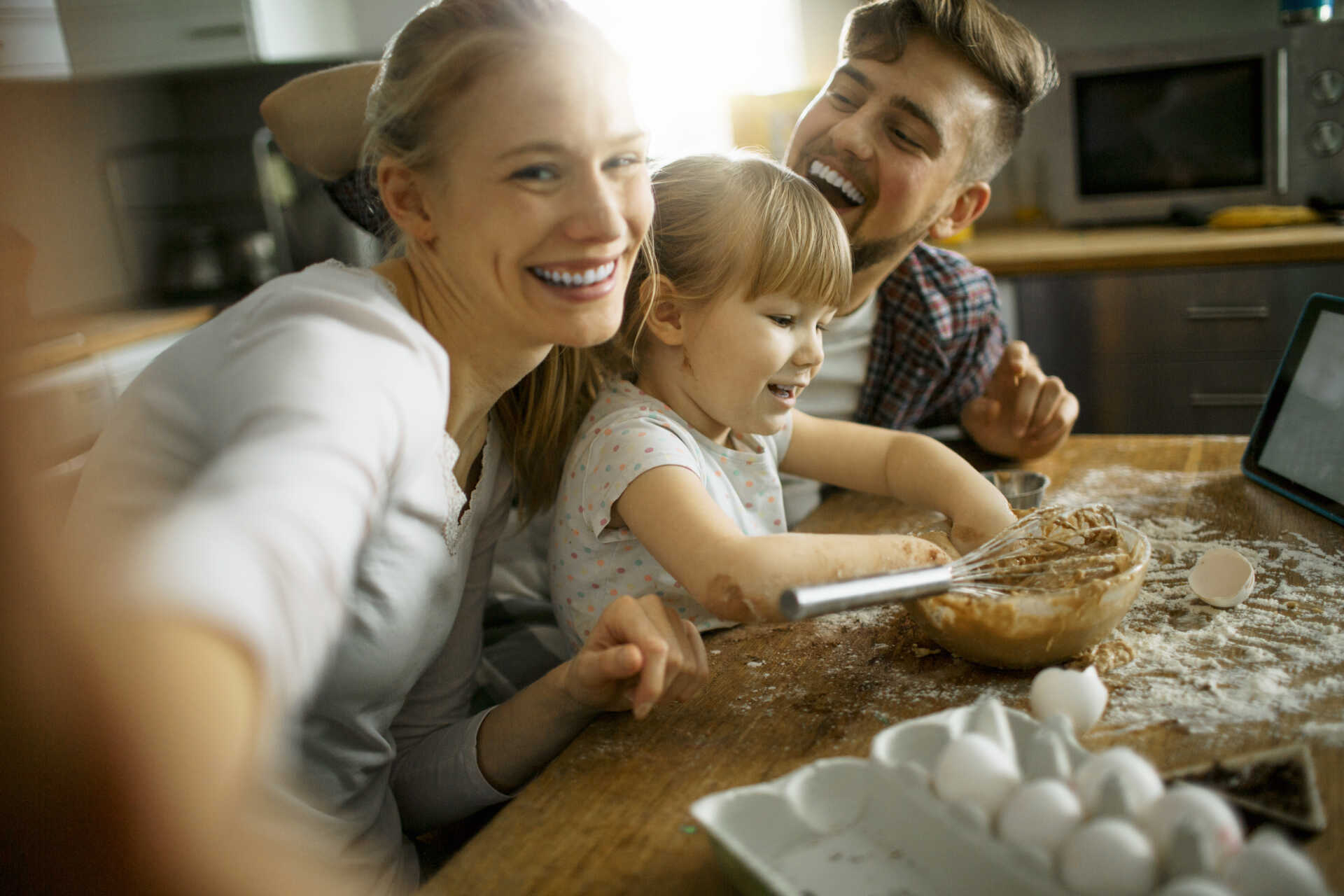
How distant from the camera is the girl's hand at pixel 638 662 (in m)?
0.72

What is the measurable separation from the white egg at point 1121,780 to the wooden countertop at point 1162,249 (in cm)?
222

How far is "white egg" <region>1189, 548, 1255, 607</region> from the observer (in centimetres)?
85

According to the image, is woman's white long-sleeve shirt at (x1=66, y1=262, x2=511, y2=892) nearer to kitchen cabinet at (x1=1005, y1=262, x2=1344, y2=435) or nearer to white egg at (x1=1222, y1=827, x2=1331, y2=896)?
white egg at (x1=1222, y1=827, x2=1331, y2=896)

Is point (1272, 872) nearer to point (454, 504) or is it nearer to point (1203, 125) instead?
point (454, 504)

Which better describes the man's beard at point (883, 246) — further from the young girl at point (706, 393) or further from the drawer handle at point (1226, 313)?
the drawer handle at point (1226, 313)

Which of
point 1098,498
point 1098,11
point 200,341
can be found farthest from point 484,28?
point 1098,11

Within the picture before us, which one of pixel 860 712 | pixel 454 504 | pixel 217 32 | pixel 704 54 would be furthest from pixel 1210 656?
pixel 217 32

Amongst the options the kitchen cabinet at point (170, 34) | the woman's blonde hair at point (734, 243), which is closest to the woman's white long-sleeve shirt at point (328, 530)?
the woman's blonde hair at point (734, 243)

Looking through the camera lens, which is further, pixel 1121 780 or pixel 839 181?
pixel 839 181

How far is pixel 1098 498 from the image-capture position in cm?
116

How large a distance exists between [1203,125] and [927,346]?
1693 mm

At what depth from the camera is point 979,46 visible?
1.38m

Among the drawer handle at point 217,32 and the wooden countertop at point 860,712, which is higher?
the drawer handle at point 217,32

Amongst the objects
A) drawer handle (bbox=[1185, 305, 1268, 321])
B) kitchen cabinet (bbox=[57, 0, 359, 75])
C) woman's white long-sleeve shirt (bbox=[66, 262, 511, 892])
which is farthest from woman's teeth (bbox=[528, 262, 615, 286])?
kitchen cabinet (bbox=[57, 0, 359, 75])
